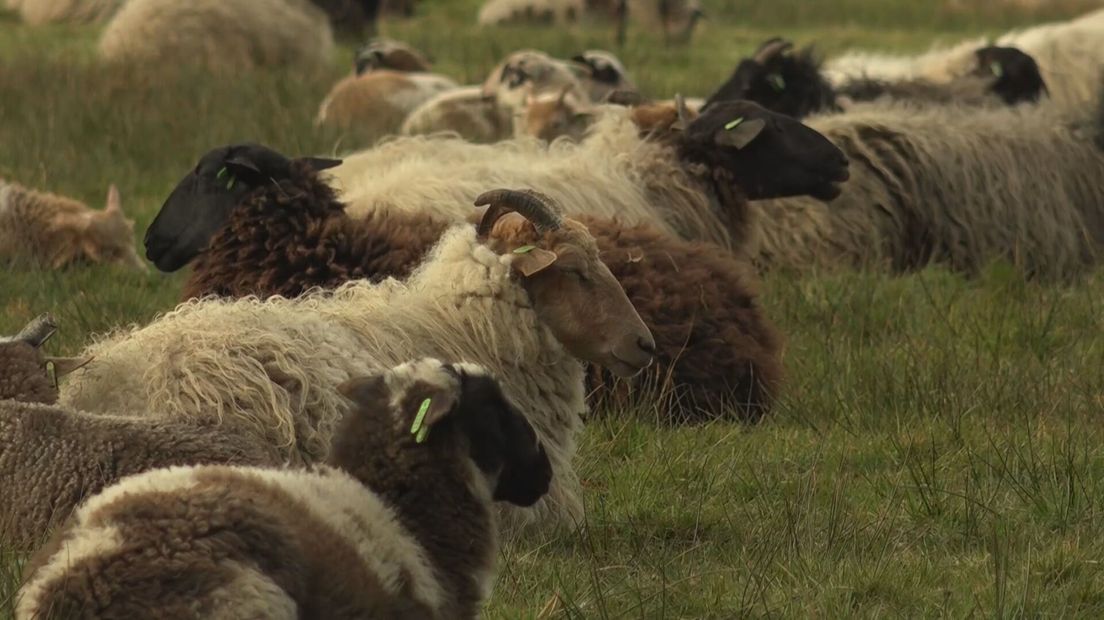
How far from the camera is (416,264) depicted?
7.23 metres

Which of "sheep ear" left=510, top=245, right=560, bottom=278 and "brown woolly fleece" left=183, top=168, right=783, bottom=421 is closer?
"sheep ear" left=510, top=245, right=560, bottom=278

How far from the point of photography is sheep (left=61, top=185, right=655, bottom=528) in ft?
18.2

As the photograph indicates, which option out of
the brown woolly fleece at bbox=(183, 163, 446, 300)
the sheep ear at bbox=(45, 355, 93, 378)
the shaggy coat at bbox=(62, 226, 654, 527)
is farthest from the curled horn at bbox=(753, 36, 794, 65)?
the sheep ear at bbox=(45, 355, 93, 378)

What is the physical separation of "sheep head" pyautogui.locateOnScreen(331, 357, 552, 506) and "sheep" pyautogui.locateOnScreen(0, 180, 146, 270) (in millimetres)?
5777

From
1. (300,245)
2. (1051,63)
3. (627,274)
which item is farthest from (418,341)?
(1051,63)

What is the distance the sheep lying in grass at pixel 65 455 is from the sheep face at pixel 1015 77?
368 inches

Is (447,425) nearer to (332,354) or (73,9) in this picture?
(332,354)

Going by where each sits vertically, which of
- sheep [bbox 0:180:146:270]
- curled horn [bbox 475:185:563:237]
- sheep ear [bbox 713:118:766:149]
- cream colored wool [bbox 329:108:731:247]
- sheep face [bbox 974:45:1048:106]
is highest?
curled horn [bbox 475:185:563:237]

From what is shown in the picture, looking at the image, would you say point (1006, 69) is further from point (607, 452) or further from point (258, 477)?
point (258, 477)

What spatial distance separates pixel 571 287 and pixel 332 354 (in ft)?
2.77

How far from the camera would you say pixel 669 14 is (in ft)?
79.3

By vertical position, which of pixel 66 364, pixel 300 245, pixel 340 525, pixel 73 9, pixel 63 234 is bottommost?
pixel 73 9

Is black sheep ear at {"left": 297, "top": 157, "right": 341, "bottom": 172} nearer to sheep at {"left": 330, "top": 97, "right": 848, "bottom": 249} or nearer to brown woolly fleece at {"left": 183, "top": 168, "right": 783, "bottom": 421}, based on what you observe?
brown woolly fleece at {"left": 183, "top": 168, "right": 783, "bottom": 421}

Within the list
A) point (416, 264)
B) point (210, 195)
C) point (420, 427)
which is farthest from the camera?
point (210, 195)
